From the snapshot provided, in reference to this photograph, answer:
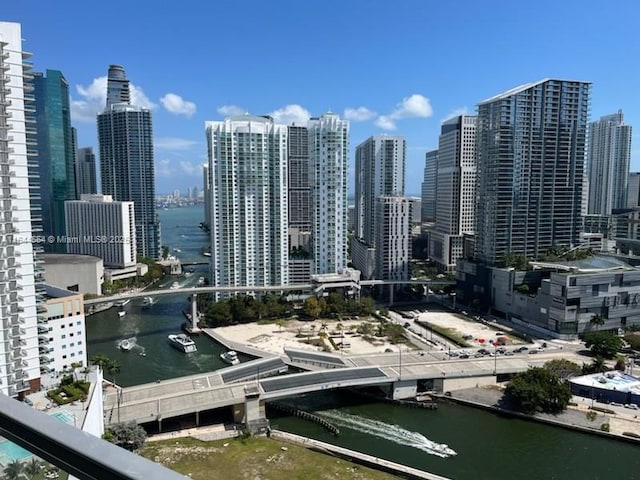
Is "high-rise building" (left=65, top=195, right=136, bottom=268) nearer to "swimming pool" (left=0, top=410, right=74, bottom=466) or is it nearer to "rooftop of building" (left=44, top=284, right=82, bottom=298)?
"rooftop of building" (left=44, top=284, right=82, bottom=298)

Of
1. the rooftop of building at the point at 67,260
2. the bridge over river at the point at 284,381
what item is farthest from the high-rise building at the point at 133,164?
the bridge over river at the point at 284,381

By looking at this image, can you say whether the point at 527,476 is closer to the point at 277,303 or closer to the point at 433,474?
the point at 433,474

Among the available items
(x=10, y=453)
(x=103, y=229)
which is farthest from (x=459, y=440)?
(x=103, y=229)

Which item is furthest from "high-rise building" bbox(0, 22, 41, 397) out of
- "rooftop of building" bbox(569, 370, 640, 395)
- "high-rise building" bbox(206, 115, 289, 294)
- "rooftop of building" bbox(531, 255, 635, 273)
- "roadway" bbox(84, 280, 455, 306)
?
"rooftop of building" bbox(531, 255, 635, 273)

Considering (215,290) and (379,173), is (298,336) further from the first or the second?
(379,173)

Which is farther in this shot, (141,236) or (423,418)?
(141,236)

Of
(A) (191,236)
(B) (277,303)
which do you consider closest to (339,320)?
(B) (277,303)

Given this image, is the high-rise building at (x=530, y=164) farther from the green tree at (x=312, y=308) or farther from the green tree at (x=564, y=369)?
the green tree at (x=564, y=369)
